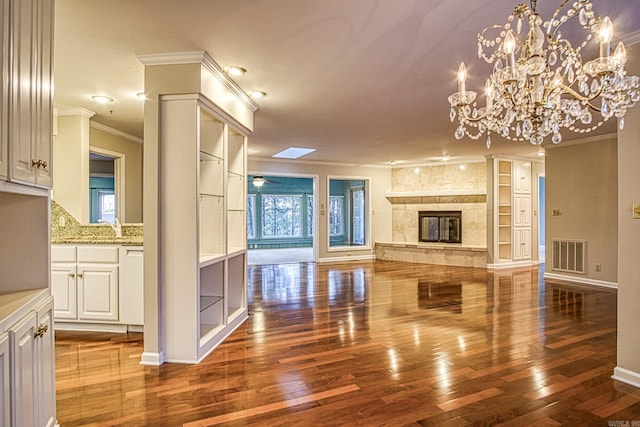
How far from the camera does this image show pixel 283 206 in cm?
1359

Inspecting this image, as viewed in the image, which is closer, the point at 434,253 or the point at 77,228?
the point at 77,228

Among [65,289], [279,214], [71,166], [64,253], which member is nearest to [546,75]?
[64,253]

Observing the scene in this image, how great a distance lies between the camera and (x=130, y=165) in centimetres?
581

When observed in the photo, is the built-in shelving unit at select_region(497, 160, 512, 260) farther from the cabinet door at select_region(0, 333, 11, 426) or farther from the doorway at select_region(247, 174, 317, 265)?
the cabinet door at select_region(0, 333, 11, 426)

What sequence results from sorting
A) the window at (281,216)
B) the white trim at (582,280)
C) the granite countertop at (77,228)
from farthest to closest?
the window at (281,216) < the white trim at (582,280) < the granite countertop at (77,228)

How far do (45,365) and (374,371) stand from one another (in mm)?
2096

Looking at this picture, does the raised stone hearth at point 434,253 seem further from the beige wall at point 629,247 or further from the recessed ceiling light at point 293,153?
the beige wall at point 629,247

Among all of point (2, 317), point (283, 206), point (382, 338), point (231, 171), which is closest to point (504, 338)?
point (382, 338)

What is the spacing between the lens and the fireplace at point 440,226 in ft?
28.7

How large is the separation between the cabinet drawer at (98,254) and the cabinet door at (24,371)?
85.8 inches

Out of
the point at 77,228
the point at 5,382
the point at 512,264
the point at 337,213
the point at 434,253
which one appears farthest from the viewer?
the point at 337,213

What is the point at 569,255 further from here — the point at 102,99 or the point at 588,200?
the point at 102,99

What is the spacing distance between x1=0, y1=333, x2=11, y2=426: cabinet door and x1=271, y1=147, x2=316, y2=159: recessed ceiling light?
6.14m

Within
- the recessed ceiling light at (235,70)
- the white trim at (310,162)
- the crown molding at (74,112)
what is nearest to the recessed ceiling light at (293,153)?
the white trim at (310,162)
